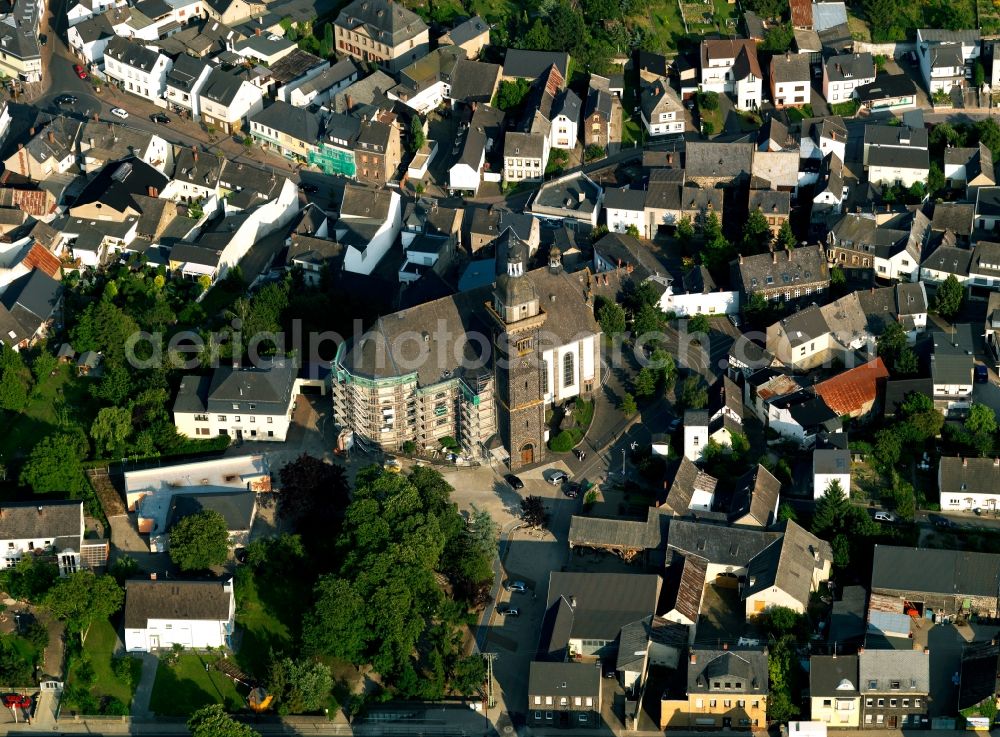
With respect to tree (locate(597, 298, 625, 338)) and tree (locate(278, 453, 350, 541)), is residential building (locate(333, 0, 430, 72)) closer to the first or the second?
tree (locate(597, 298, 625, 338))

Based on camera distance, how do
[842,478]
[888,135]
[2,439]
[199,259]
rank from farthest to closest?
1. [888,135]
2. [199,259]
3. [2,439]
4. [842,478]

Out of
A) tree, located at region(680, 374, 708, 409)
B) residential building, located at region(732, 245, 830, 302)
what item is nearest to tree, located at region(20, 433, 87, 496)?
tree, located at region(680, 374, 708, 409)

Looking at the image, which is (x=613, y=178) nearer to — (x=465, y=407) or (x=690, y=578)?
(x=465, y=407)

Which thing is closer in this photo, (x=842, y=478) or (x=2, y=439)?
(x=842, y=478)

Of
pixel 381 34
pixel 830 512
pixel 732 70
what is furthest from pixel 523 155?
pixel 830 512

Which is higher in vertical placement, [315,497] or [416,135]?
[416,135]

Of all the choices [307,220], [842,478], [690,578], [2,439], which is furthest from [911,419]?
[2,439]

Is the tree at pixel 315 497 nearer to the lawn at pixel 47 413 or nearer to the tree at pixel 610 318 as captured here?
the lawn at pixel 47 413

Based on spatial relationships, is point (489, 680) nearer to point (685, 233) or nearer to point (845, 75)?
point (685, 233)
